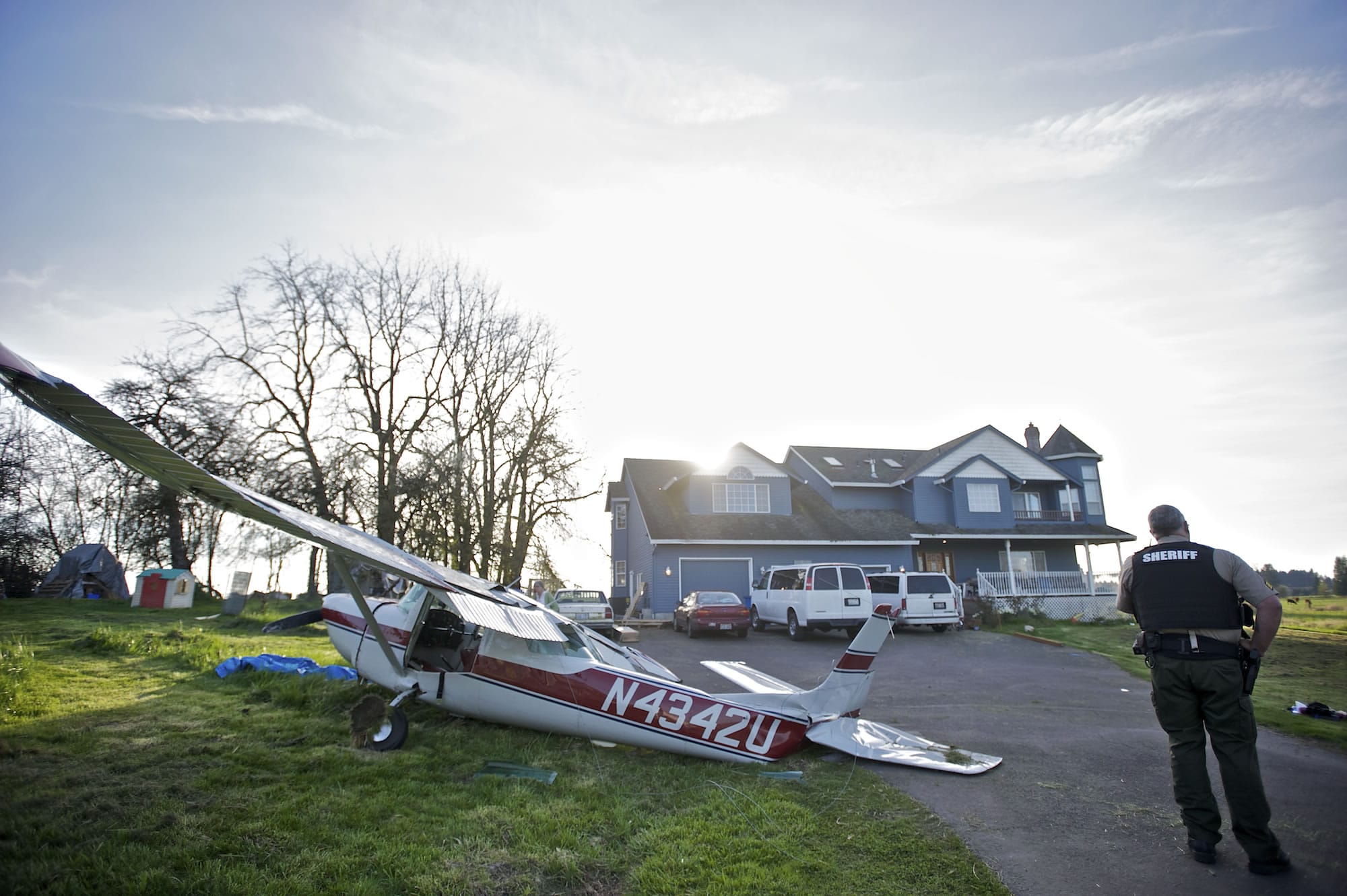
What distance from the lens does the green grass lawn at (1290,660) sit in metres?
8.52

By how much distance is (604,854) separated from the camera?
457 centimetres

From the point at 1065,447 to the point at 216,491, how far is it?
1453 inches

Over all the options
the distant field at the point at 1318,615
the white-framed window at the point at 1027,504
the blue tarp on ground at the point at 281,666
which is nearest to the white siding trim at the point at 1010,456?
the white-framed window at the point at 1027,504

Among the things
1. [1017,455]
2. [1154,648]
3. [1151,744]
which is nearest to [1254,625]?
[1154,648]

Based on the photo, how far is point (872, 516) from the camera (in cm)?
3000

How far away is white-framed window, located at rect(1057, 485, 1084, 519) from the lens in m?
32.6

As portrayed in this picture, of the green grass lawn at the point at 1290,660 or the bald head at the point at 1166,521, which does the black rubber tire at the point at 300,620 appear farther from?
the green grass lawn at the point at 1290,660

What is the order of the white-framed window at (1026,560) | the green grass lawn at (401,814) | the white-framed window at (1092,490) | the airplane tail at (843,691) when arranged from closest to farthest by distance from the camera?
the green grass lawn at (401,814) → the airplane tail at (843,691) → the white-framed window at (1026,560) → the white-framed window at (1092,490)

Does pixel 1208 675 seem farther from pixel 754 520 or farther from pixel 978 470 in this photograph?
pixel 978 470

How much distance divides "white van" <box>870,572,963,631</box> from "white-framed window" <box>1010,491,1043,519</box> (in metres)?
12.9

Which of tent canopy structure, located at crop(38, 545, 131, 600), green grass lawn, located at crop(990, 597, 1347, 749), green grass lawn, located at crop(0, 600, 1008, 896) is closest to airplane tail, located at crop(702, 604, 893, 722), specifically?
green grass lawn, located at crop(0, 600, 1008, 896)

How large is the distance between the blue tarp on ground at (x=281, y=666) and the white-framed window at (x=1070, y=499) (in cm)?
3280

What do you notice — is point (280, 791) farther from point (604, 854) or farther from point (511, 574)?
point (511, 574)

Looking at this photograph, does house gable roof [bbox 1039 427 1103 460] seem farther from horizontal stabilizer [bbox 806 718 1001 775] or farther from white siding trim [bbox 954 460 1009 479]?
horizontal stabilizer [bbox 806 718 1001 775]
